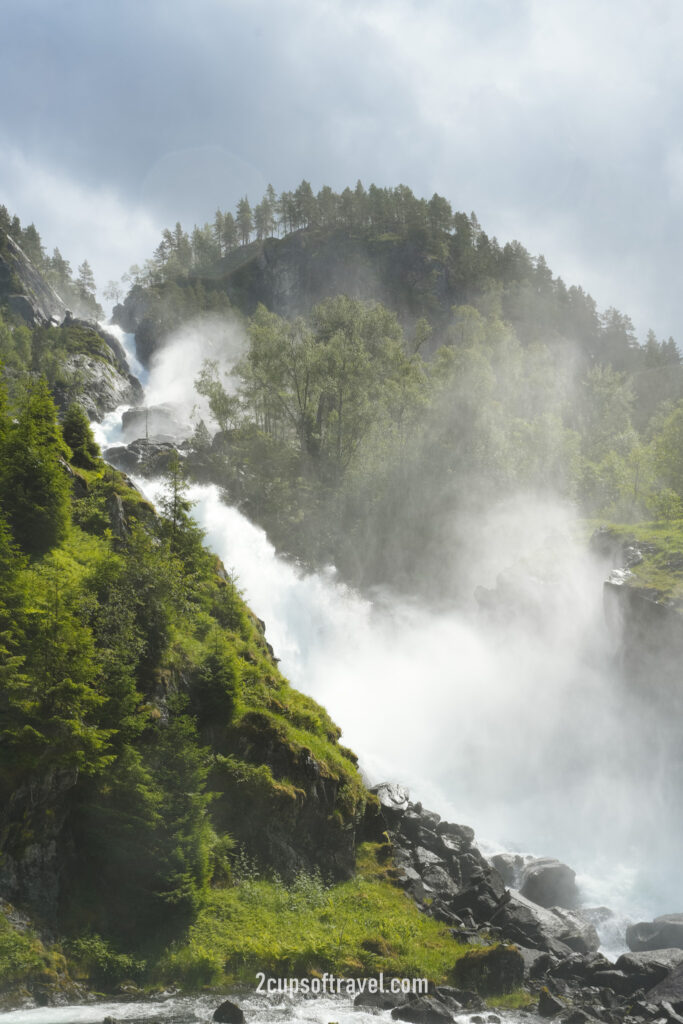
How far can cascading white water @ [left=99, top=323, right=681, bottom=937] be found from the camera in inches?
1352

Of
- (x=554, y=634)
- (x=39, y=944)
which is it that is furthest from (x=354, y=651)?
(x=39, y=944)

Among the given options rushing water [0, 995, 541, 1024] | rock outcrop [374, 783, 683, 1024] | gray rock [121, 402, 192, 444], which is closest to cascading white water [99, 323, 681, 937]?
rock outcrop [374, 783, 683, 1024]

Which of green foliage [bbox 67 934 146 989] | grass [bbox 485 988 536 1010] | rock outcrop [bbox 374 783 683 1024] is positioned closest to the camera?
green foliage [bbox 67 934 146 989]

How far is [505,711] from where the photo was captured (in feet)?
142

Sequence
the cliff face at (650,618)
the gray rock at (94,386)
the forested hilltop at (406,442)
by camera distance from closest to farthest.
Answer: the cliff face at (650,618) → the forested hilltop at (406,442) → the gray rock at (94,386)

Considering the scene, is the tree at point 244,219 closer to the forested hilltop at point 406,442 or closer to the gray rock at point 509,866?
the forested hilltop at point 406,442

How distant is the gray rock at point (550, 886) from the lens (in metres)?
27.4

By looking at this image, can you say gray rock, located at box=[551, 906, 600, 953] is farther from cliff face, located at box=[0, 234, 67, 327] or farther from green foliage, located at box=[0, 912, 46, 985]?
cliff face, located at box=[0, 234, 67, 327]

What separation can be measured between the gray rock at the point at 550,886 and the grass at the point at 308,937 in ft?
28.2

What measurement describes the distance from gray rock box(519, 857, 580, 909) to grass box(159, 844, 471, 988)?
339 inches

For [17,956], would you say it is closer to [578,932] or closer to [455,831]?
[578,932]

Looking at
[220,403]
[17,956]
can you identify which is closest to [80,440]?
[17,956]

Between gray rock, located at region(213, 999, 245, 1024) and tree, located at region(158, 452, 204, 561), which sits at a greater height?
tree, located at region(158, 452, 204, 561)

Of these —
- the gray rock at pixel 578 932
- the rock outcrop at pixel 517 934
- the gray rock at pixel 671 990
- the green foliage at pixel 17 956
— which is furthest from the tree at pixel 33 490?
the gray rock at pixel 671 990
